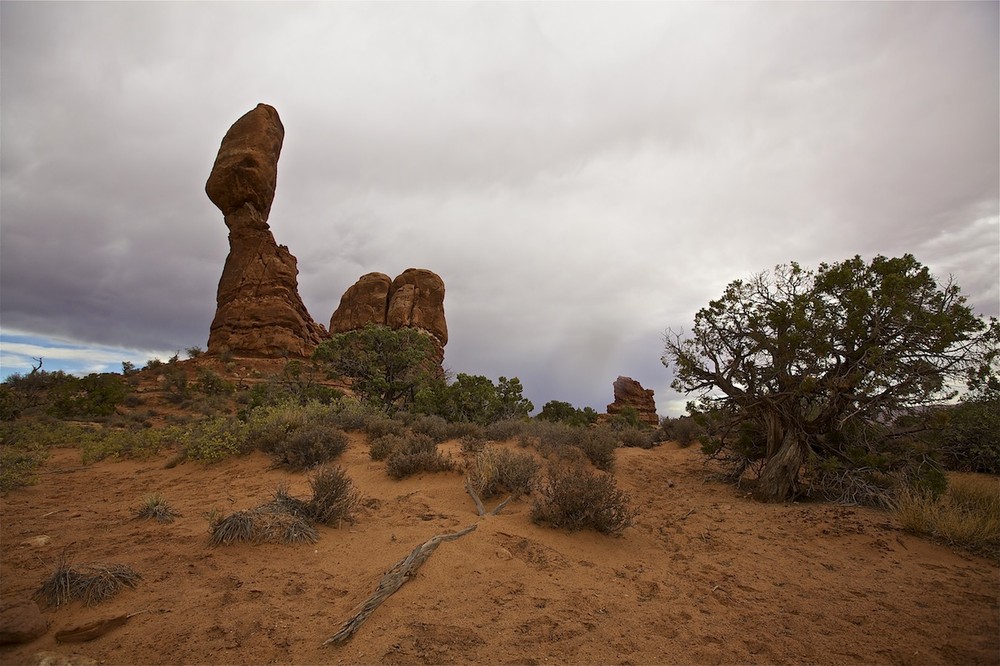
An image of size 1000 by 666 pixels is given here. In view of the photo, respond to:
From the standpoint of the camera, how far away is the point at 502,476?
6934 millimetres

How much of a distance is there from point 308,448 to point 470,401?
789cm

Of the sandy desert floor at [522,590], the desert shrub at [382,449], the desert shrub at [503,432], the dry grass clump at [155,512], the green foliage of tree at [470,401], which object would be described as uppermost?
the green foliage of tree at [470,401]

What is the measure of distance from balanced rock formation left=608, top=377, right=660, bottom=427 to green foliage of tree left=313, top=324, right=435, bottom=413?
28678 mm

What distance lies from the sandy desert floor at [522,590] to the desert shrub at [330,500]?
0.30 metres

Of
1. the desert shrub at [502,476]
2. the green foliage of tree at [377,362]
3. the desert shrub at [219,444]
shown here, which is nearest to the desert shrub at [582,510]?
the desert shrub at [502,476]

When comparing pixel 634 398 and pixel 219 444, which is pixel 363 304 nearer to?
pixel 634 398

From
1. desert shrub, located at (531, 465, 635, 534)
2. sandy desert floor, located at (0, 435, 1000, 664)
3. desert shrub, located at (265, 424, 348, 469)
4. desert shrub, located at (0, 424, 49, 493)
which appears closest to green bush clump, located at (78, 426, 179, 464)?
desert shrub, located at (0, 424, 49, 493)

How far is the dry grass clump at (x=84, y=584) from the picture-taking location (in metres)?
3.52

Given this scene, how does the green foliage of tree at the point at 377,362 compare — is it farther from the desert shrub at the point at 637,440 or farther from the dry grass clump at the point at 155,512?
the dry grass clump at the point at 155,512

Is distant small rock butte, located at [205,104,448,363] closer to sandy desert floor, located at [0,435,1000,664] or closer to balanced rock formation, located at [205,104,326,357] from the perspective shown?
balanced rock formation, located at [205,104,326,357]

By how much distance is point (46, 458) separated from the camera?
9633 mm

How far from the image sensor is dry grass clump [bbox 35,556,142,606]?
3.52 meters

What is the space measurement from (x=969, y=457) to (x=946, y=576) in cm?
823

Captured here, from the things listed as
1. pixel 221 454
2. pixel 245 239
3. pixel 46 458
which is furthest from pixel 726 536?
pixel 245 239
